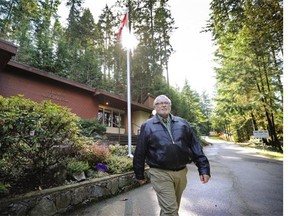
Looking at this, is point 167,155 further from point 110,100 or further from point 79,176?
point 110,100

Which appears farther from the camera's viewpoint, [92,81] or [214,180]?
[92,81]

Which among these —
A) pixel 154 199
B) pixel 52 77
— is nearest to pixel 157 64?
pixel 52 77

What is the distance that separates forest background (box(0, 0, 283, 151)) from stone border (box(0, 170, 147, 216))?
9973 mm

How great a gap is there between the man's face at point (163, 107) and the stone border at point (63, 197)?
278 centimetres

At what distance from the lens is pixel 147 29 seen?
25.2m

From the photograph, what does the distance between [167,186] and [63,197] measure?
2.68 meters

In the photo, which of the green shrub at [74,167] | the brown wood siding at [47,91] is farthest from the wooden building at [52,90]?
the green shrub at [74,167]

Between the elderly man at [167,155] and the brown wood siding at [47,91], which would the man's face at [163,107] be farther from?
the brown wood siding at [47,91]

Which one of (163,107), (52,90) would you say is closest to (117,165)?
(163,107)

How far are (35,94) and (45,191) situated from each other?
9252 mm

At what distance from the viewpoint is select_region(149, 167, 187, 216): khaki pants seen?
2580 mm

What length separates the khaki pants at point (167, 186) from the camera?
2580mm

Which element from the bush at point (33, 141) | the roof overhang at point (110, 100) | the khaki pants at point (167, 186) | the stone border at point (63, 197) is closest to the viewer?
the khaki pants at point (167, 186)

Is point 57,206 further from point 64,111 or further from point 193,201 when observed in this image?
point 193,201
